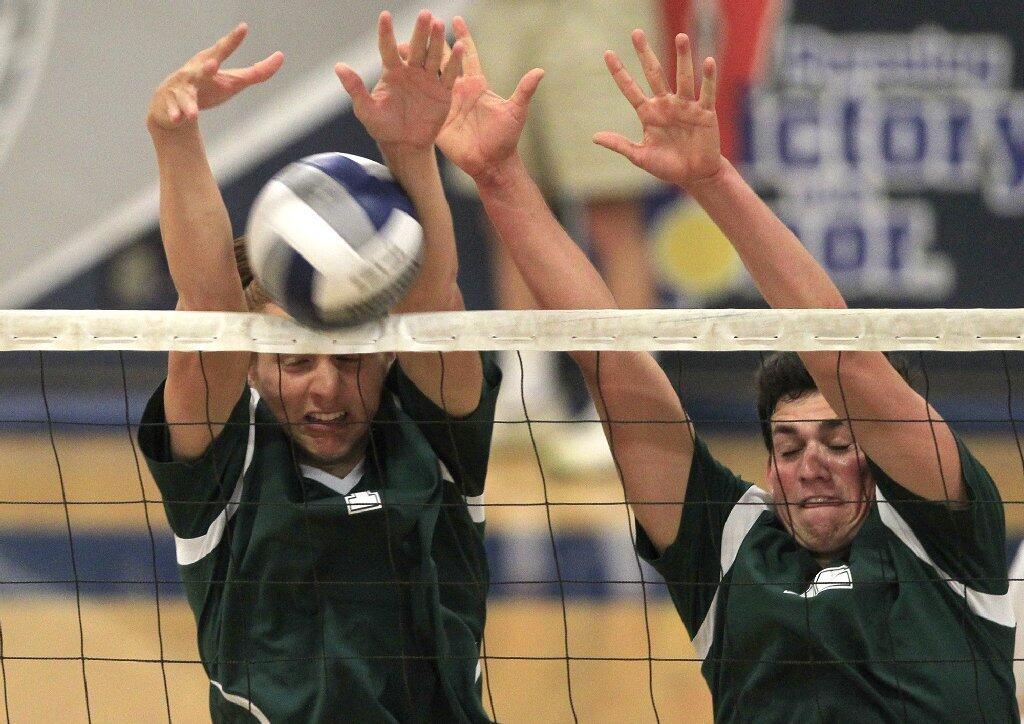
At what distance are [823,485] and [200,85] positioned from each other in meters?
1.21

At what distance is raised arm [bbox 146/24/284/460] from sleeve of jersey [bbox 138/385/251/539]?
0.02 m

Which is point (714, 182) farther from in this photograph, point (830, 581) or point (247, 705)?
point (247, 705)

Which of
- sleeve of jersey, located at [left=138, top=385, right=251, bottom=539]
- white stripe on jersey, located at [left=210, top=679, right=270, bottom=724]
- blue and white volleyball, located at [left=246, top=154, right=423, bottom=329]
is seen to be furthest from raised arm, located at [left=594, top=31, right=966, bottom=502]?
white stripe on jersey, located at [left=210, top=679, right=270, bottom=724]

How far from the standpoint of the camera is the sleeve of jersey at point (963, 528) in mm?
2279

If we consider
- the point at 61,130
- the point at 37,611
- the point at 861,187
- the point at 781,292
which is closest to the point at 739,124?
the point at 861,187

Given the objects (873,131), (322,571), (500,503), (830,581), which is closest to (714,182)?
(830,581)

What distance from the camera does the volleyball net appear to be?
7.82 ft

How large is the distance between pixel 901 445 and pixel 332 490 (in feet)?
3.09

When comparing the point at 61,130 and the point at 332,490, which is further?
the point at 61,130

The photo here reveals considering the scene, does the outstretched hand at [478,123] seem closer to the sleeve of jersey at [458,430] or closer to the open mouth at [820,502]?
the sleeve of jersey at [458,430]

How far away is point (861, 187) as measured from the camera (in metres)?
6.94

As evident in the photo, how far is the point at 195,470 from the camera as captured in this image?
7.91ft

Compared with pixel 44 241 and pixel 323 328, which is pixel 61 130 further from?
pixel 323 328

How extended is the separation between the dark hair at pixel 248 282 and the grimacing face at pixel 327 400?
0.07 meters
